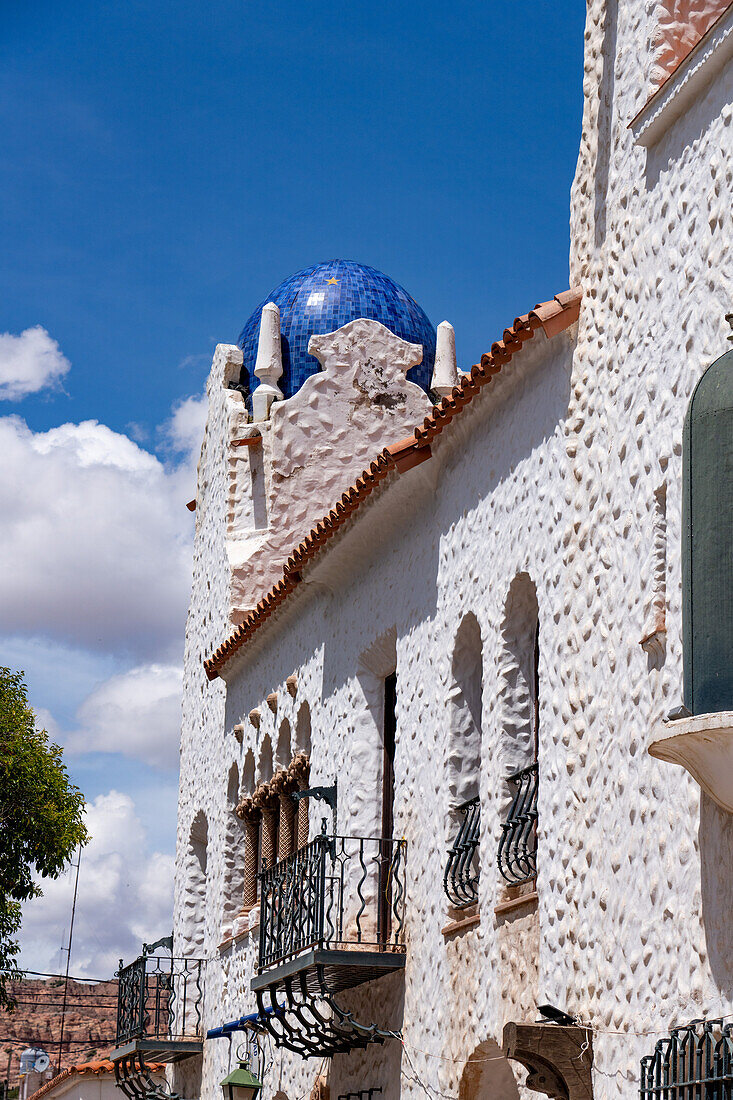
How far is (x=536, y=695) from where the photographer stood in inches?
452

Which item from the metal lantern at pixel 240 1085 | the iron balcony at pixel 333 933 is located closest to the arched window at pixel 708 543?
the iron balcony at pixel 333 933

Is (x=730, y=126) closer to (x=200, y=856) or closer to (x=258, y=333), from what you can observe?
(x=258, y=333)

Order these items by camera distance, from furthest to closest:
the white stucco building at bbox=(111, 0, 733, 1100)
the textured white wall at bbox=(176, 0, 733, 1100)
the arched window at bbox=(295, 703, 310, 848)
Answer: the arched window at bbox=(295, 703, 310, 848) < the white stucco building at bbox=(111, 0, 733, 1100) < the textured white wall at bbox=(176, 0, 733, 1100)

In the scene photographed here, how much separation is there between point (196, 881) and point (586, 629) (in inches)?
537

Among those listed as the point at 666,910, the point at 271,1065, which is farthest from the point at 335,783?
the point at 666,910

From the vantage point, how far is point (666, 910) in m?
8.55

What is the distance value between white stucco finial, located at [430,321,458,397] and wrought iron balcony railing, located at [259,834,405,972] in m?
8.21

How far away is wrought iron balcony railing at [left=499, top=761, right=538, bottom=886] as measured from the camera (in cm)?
1082

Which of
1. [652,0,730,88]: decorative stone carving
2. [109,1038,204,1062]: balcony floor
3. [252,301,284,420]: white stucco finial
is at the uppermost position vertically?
[252,301,284,420]: white stucco finial

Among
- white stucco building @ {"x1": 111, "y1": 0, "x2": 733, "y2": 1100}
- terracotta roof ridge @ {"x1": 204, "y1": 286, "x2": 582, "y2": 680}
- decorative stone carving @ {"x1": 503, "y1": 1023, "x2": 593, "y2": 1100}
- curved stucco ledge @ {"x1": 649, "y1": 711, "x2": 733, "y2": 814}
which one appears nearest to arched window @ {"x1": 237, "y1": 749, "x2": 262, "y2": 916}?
white stucco building @ {"x1": 111, "y1": 0, "x2": 733, "y2": 1100}

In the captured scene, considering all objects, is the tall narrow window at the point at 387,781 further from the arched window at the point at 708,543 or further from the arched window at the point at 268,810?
→ the arched window at the point at 708,543

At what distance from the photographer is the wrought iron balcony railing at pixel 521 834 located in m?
10.8

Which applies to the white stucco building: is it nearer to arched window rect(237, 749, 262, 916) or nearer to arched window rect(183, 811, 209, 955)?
arched window rect(237, 749, 262, 916)

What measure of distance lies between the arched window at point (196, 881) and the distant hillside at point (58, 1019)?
19243 millimetres
